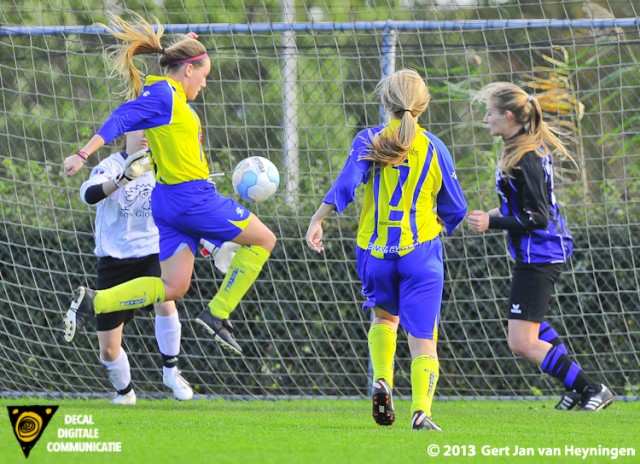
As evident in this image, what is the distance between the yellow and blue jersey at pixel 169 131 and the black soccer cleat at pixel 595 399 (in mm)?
2617

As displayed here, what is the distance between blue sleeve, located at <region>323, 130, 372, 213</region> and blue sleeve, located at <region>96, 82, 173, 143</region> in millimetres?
1151

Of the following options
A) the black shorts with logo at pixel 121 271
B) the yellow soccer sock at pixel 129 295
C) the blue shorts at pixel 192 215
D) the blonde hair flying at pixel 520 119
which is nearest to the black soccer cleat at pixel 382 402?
the blue shorts at pixel 192 215

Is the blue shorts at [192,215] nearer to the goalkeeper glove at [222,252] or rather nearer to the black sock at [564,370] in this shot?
the goalkeeper glove at [222,252]

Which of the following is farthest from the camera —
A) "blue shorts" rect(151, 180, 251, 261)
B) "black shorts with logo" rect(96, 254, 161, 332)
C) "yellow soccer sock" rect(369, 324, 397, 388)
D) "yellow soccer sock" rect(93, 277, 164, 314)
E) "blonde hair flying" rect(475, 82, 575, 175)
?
"black shorts with logo" rect(96, 254, 161, 332)

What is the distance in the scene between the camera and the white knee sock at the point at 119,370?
6.75 metres

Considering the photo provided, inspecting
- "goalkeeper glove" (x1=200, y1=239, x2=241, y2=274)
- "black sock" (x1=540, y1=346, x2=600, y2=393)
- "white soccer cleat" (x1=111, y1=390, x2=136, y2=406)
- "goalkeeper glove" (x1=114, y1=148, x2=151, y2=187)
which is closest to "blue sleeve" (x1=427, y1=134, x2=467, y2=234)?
"black sock" (x1=540, y1=346, x2=600, y2=393)

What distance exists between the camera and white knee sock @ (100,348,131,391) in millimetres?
6746

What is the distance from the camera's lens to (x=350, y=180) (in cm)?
515

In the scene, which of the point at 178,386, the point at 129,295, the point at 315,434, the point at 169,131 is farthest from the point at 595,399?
the point at 169,131

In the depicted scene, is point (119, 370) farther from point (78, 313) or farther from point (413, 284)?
point (413, 284)

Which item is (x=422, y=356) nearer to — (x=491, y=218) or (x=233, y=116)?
(x=491, y=218)

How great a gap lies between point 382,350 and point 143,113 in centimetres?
175

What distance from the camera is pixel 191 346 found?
7906 mm

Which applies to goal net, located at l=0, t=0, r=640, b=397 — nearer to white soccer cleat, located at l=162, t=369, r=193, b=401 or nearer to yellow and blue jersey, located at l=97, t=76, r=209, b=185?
white soccer cleat, located at l=162, t=369, r=193, b=401
